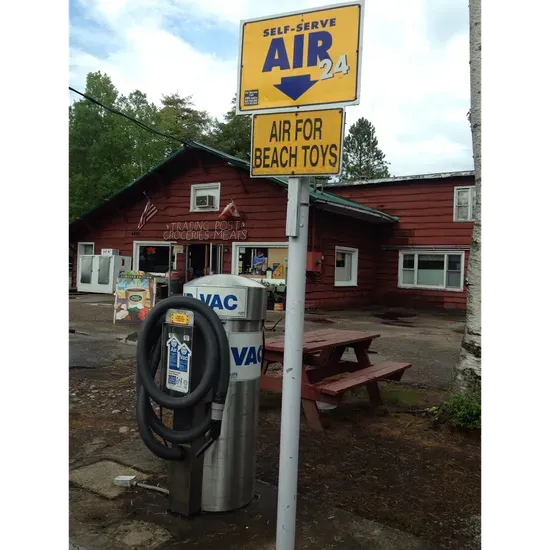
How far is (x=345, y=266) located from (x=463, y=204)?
4.80 meters

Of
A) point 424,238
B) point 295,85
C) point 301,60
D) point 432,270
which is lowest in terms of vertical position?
point 432,270

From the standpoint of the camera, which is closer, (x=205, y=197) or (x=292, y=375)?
(x=292, y=375)

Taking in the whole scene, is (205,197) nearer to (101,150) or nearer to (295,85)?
(295,85)

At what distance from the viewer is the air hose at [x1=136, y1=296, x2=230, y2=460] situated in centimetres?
305

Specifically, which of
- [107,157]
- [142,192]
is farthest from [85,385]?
[107,157]

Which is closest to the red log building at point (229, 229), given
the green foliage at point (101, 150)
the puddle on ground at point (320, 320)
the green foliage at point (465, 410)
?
the puddle on ground at point (320, 320)

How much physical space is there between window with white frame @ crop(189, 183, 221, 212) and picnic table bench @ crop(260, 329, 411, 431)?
12.7m

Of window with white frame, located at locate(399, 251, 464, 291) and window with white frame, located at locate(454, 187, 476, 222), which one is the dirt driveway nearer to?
window with white frame, located at locate(399, 251, 464, 291)

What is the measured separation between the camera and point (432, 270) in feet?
63.8

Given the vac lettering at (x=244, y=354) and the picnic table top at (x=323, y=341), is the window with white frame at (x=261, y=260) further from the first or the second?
the vac lettering at (x=244, y=354)

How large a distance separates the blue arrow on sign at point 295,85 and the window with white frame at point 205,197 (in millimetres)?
15381

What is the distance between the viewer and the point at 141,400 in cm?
324

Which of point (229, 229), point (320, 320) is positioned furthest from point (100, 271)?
point (320, 320)

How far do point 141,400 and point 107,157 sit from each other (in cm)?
3761
